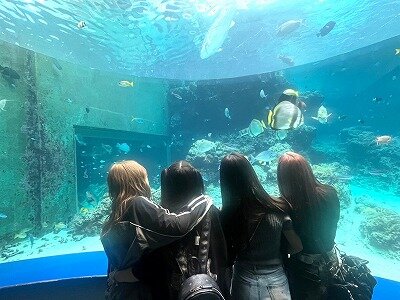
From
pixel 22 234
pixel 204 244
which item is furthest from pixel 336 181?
pixel 22 234

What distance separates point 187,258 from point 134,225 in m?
0.42

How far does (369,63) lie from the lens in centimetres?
2350

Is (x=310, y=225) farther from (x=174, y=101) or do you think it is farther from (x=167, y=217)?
(x=174, y=101)

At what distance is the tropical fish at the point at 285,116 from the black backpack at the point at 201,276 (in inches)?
118

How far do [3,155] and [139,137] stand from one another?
10.4 metres

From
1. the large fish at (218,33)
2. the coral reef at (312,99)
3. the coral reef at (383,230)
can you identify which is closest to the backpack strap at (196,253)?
the coral reef at (383,230)

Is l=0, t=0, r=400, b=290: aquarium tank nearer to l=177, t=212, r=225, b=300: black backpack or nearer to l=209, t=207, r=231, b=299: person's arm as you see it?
l=209, t=207, r=231, b=299: person's arm

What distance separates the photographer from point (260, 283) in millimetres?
2168

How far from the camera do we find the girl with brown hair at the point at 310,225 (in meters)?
2.24

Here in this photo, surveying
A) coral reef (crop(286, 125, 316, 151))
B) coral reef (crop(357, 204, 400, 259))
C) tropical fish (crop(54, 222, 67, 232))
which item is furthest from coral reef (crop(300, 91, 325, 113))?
tropical fish (crop(54, 222, 67, 232))

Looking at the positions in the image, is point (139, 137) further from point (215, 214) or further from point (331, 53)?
point (215, 214)

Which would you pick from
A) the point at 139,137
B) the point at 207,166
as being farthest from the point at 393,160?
the point at 139,137

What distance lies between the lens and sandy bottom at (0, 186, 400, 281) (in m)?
9.26

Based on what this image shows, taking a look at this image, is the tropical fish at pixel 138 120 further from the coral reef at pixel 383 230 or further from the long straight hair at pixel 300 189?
the long straight hair at pixel 300 189
